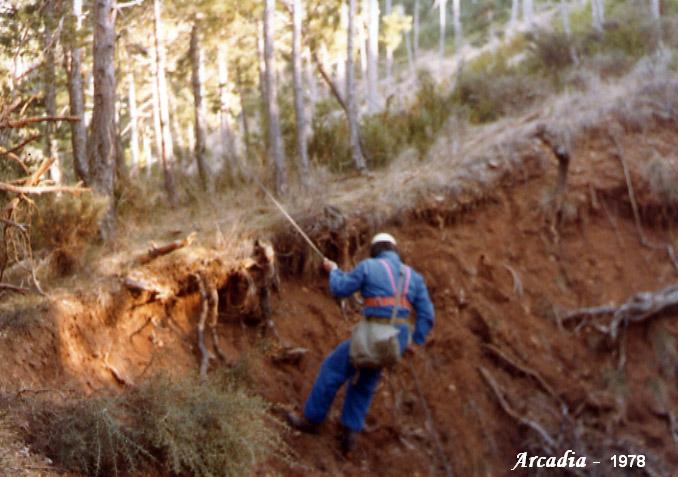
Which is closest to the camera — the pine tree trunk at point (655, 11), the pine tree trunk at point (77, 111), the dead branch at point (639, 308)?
the dead branch at point (639, 308)

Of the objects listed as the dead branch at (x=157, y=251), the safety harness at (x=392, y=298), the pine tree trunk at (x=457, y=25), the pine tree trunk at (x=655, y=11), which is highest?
the pine tree trunk at (x=457, y=25)

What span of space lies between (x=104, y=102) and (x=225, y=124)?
7.70 metres

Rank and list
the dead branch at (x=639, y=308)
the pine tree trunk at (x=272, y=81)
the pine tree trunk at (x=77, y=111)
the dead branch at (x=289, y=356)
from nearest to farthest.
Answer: the dead branch at (x=289, y=356)
the dead branch at (x=639, y=308)
the pine tree trunk at (x=77, y=111)
the pine tree trunk at (x=272, y=81)

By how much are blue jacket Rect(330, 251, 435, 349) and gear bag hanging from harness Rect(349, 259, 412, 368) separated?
0.04m

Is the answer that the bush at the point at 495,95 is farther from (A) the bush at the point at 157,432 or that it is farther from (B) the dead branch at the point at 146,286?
(A) the bush at the point at 157,432

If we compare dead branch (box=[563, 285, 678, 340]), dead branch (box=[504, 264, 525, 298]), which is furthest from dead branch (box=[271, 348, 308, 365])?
dead branch (box=[563, 285, 678, 340])

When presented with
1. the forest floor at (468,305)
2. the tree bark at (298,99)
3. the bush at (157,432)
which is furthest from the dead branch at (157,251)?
the tree bark at (298,99)

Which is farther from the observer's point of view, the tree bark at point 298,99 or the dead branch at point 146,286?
the tree bark at point 298,99

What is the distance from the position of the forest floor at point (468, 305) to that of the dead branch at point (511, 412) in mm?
23

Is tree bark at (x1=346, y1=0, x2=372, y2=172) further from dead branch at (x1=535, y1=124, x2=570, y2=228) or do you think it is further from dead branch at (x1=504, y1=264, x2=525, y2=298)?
dead branch at (x1=504, y1=264, x2=525, y2=298)

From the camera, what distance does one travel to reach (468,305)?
8.36 m

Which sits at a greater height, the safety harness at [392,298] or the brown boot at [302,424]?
the safety harness at [392,298]

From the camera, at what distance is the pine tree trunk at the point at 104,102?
749 centimetres

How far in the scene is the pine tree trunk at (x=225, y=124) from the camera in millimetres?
10681
